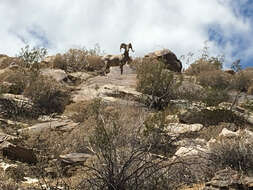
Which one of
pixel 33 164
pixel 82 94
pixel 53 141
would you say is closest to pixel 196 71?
pixel 82 94

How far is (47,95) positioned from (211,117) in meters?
6.71

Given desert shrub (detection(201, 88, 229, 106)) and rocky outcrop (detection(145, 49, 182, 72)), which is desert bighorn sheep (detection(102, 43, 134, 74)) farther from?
desert shrub (detection(201, 88, 229, 106))

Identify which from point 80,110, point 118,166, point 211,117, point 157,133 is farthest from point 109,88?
point 118,166

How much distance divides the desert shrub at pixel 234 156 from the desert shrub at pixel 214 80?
12476mm

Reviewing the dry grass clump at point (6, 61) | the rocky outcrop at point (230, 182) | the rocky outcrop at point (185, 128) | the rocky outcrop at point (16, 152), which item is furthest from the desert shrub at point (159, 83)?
the dry grass clump at point (6, 61)

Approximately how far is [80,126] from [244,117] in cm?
556

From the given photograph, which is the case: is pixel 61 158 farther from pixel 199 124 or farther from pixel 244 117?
pixel 244 117

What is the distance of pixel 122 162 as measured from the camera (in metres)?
5.65

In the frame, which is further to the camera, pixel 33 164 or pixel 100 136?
pixel 33 164

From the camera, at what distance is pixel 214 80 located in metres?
19.1

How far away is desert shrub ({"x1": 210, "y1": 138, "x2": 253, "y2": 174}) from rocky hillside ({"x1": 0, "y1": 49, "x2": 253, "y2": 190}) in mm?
18

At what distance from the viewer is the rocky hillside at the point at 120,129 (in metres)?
5.64

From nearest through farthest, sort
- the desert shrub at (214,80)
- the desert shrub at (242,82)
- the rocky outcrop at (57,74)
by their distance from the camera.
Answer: the rocky outcrop at (57,74) → the desert shrub at (214,80) → the desert shrub at (242,82)

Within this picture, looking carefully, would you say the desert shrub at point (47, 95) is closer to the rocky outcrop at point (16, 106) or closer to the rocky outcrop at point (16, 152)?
the rocky outcrop at point (16, 106)
